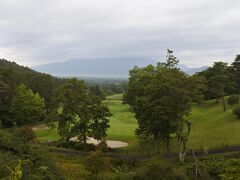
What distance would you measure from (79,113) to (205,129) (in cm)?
1852

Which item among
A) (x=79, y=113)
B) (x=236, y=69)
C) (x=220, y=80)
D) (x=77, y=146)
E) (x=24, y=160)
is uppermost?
(x=236, y=69)

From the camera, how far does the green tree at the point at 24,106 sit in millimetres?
72562

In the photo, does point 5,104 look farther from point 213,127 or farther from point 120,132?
point 213,127

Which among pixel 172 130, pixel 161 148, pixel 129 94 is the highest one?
pixel 129 94

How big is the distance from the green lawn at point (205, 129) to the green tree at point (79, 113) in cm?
600

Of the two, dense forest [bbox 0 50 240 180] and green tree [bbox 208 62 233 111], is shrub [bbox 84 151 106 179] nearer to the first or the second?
dense forest [bbox 0 50 240 180]

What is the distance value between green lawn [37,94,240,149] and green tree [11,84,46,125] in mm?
8784

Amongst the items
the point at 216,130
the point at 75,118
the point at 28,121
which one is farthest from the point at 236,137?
the point at 28,121

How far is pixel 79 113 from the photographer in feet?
155

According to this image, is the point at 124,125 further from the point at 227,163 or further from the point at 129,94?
the point at 227,163

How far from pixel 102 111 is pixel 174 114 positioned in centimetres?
1218

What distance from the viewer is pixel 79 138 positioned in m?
47.2

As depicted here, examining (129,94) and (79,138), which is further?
(129,94)

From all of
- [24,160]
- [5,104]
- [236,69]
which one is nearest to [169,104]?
[24,160]
